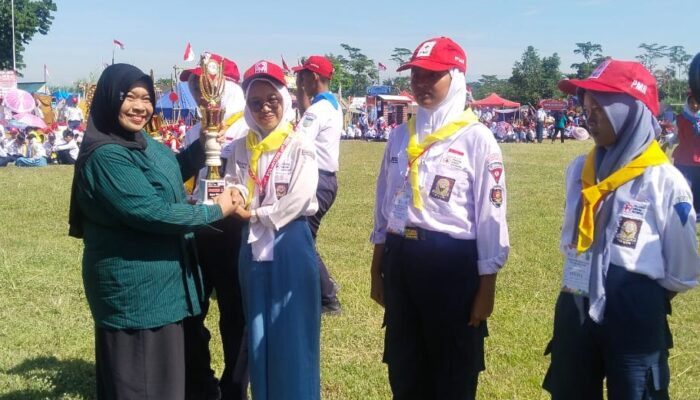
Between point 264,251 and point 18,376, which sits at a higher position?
point 264,251

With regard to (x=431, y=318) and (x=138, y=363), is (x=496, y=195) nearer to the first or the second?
(x=431, y=318)

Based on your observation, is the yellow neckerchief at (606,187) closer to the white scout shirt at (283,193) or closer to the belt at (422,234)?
the belt at (422,234)

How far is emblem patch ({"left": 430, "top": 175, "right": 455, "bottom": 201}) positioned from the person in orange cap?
0.57 meters

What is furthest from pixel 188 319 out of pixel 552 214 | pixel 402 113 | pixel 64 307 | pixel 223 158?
pixel 402 113

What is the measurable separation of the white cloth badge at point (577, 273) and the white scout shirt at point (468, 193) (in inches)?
10.5

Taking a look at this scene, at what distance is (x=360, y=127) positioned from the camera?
4122cm

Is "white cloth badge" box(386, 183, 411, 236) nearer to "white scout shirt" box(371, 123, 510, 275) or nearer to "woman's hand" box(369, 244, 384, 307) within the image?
"white scout shirt" box(371, 123, 510, 275)

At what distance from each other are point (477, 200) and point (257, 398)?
1519mm

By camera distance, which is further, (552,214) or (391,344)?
(552,214)

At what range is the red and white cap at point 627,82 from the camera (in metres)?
2.52

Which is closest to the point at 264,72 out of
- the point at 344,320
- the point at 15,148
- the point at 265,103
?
the point at 265,103

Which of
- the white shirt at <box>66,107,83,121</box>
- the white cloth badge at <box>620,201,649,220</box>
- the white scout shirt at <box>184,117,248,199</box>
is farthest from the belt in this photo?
the white shirt at <box>66,107,83,121</box>

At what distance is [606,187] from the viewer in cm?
255

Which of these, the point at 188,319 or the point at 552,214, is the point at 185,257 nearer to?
the point at 188,319
